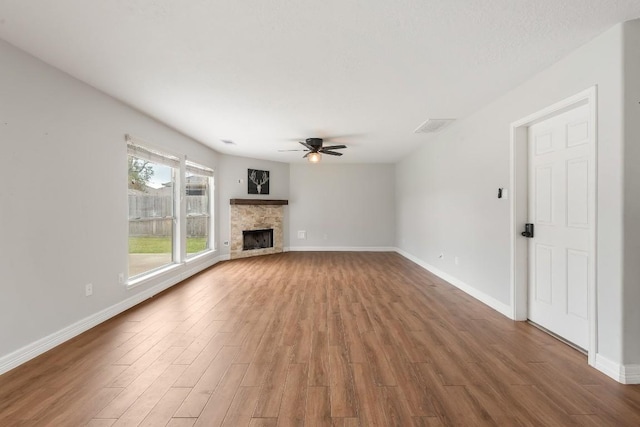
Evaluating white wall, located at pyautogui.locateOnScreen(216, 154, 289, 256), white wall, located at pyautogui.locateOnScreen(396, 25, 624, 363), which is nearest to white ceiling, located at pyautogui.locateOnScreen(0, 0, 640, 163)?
white wall, located at pyautogui.locateOnScreen(396, 25, 624, 363)

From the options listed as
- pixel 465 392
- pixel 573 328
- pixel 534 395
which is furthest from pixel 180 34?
pixel 573 328

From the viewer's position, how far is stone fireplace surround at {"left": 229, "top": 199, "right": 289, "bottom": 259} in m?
6.82

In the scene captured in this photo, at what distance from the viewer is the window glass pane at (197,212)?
5.54 m

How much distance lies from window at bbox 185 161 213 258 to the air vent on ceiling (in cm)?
417

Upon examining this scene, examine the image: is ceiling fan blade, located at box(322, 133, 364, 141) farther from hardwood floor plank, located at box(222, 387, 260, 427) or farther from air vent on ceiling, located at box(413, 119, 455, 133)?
hardwood floor plank, located at box(222, 387, 260, 427)

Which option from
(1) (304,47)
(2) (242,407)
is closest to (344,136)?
(1) (304,47)

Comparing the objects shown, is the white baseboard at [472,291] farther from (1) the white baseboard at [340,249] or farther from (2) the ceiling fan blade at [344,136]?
(2) the ceiling fan blade at [344,136]

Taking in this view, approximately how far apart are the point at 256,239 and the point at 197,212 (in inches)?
76.3

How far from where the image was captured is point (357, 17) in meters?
1.89

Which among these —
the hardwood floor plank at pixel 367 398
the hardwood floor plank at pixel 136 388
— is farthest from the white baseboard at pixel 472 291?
the hardwood floor plank at pixel 136 388

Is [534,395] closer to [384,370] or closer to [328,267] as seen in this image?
[384,370]

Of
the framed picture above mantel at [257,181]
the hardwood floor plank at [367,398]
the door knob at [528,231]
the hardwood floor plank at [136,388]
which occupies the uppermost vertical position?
the framed picture above mantel at [257,181]

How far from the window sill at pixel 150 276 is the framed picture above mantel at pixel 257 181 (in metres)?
3.03

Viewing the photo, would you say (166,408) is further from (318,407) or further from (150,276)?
(150,276)
